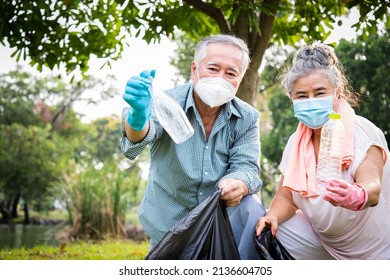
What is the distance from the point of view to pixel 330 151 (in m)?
2.61

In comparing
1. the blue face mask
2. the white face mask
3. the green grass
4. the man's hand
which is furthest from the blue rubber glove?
the green grass

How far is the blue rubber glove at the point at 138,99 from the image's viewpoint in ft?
7.88

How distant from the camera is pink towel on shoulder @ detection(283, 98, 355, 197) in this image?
8.54ft

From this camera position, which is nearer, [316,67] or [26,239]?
[316,67]

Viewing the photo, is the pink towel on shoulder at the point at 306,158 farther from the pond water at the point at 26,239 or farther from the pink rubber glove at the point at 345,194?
the pond water at the point at 26,239

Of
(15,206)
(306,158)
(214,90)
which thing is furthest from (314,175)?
(15,206)

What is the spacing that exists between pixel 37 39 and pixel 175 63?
29.6 ft

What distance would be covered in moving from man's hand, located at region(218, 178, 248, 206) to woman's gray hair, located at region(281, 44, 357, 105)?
0.60 metres

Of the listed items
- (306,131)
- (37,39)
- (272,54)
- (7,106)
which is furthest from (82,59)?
(7,106)

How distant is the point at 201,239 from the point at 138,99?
2.39 feet

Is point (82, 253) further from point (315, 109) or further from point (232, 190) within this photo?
point (315, 109)

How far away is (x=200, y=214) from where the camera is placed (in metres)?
2.49

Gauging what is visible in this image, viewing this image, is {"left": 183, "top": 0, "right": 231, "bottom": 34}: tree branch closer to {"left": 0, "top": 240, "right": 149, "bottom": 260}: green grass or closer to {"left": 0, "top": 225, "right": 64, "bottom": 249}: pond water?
{"left": 0, "top": 240, "right": 149, "bottom": 260}: green grass

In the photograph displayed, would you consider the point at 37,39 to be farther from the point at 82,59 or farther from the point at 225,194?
the point at 225,194
